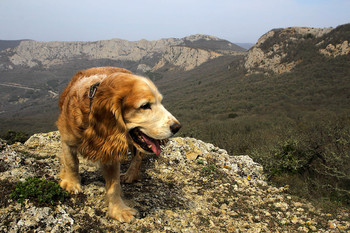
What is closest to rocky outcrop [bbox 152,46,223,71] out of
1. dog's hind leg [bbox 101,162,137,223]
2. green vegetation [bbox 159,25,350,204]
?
green vegetation [bbox 159,25,350,204]

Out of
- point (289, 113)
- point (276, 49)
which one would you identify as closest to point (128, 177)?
point (289, 113)

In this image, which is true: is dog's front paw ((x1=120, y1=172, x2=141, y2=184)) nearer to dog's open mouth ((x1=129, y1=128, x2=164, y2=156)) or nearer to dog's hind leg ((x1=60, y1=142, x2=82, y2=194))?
dog's hind leg ((x1=60, y1=142, x2=82, y2=194))

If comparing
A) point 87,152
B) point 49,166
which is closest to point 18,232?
point 87,152

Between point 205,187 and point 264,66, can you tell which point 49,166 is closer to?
point 205,187

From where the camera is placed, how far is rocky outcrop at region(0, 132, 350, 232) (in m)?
2.91

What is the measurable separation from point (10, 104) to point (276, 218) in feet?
555

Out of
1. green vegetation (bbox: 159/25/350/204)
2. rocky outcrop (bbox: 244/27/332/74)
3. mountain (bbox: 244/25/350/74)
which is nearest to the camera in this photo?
green vegetation (bbox: 159/25/350/204)

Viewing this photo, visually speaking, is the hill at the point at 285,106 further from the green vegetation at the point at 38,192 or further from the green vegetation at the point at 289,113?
the green vegetation at the point at 38,192

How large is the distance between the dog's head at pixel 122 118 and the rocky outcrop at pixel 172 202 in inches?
41.5

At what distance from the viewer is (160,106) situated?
2.66 meters

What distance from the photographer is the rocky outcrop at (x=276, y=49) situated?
66062mm

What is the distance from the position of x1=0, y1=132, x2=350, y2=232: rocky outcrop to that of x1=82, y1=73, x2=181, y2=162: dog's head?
3.46 ft

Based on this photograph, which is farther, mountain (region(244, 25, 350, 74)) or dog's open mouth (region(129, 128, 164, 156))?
mountain (region(244, 25, 350, 74))

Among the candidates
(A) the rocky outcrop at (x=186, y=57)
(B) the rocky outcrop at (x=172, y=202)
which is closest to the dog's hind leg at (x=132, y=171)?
(B) the rocky outcrop at (x=172, y=202)
